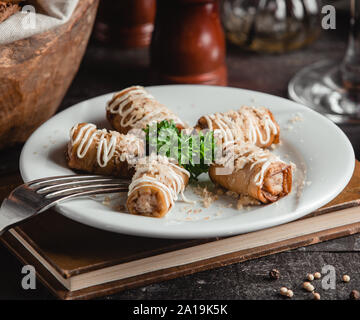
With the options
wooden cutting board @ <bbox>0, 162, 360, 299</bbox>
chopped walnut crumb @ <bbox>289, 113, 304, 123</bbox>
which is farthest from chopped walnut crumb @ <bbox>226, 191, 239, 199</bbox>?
chopped walnut crumb @ <bbox>289, 113, 304, 123</bbox>

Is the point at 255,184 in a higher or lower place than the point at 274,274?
higher

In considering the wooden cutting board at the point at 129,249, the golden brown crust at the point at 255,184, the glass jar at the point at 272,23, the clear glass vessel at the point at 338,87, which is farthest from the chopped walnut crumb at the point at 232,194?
the glass jar at the point at 272,23

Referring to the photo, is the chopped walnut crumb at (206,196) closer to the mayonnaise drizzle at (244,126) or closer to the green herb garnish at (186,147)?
the green herb garnish at (186,147)

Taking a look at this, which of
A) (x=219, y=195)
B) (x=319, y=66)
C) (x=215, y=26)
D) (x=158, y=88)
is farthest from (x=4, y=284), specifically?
(x=319, y=66)

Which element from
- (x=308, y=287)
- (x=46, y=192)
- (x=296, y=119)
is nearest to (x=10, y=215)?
(x=46, y=192)

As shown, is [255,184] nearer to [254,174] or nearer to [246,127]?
[254,174]

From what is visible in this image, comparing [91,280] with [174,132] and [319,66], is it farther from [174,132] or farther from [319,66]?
[319,66]

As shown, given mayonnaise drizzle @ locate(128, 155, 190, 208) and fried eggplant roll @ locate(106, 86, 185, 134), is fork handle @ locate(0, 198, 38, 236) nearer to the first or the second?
mayonnaise drizzle @ locate(128, 155, 190, 208)
